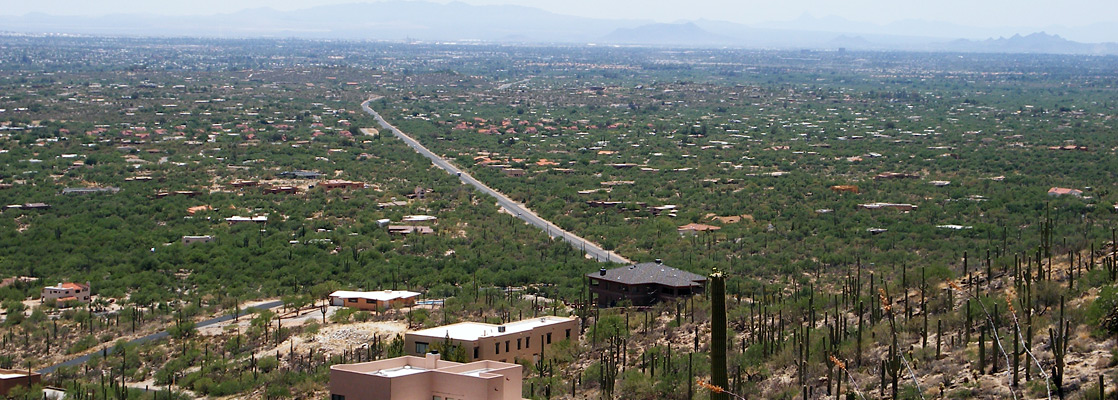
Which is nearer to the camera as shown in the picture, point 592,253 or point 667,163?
point 592,253

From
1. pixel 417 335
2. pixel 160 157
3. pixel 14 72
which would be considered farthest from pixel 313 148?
pixel 14 72

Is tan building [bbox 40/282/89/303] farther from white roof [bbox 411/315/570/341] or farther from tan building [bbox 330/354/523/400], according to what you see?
tan building [bbox 330/354/523/400]

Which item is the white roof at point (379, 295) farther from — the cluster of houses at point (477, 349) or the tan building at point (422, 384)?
the tan building at point (422, 384)

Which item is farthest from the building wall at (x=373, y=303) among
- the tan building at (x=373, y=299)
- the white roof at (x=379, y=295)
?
the white roof at (x=379, y=295)

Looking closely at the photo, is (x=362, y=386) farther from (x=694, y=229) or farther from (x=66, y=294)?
(x=694, y=229)

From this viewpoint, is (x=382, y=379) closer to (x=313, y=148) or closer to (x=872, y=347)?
(x=872, y=347)

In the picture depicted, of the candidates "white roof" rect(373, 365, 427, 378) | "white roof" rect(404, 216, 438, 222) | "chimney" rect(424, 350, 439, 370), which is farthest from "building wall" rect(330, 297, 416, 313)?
"white roof" rect(404, 216, 438, 222)

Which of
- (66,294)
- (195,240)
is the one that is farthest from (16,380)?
(195,240)
